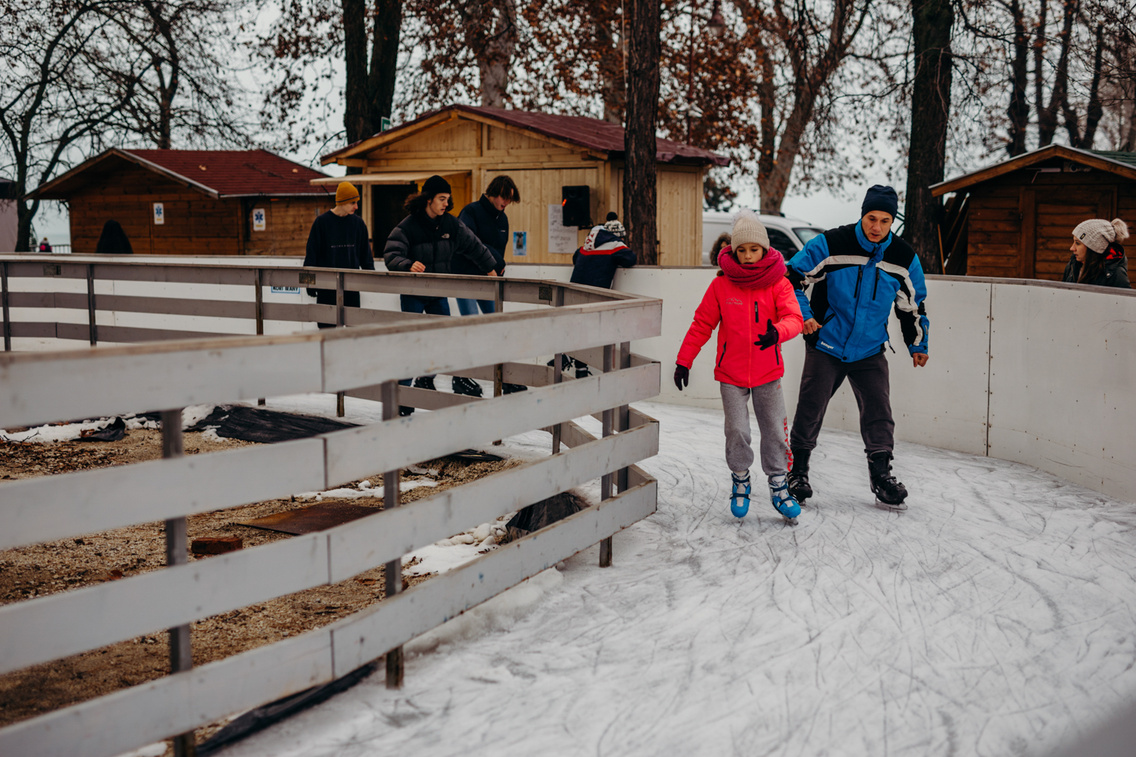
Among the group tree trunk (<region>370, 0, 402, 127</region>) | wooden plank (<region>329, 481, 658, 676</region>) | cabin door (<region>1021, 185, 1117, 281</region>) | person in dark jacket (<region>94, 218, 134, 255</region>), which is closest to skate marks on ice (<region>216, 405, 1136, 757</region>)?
wooden plank (<region>329, 481, 658, 676</region>)

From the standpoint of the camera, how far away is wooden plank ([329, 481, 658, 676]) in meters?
3.23

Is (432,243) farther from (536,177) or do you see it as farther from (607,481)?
(536,177)

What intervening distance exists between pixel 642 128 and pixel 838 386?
798 centimetres

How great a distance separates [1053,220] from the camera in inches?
658

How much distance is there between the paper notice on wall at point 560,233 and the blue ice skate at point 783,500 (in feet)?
36.2

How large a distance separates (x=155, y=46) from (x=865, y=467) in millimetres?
24455

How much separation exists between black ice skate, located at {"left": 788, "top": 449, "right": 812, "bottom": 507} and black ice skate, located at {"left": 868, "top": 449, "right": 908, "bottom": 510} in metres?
0.33

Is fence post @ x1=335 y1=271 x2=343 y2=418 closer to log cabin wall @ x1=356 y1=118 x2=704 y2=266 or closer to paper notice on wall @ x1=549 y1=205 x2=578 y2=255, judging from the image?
log cabin wall @ x1=356 y1=118 x2=704 y2=266

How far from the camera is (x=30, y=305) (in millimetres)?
9531

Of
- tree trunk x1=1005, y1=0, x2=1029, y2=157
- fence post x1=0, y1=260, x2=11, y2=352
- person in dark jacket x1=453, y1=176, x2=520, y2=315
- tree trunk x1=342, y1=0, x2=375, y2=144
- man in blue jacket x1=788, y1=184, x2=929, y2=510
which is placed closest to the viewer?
man in blue jacket x1=788, y1=184, x2=929, y2=510

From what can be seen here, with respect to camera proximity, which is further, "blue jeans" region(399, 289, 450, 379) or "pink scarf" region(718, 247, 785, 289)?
"blue jeans" region(399, 289, 450, 379)

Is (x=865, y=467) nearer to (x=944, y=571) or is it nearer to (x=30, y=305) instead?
(x=944, y=571)

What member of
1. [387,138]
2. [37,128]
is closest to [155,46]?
[37,128]

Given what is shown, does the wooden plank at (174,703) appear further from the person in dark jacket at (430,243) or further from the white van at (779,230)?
the white van at (779,230)
